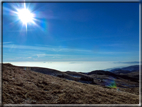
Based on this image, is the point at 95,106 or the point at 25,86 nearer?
the point at 95,106

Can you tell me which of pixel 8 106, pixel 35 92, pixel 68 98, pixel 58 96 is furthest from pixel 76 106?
pixel 8 106

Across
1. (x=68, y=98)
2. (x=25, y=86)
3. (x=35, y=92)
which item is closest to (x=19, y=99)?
(x=35, y=92)

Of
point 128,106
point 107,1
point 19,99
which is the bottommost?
point 128,106

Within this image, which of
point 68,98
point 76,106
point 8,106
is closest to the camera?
point 8,106

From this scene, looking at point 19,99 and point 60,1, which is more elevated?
point 60,1

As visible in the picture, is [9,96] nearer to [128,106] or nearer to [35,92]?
[35,92]

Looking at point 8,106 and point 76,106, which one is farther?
point 76,106

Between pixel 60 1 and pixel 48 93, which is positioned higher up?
pixel 60 1

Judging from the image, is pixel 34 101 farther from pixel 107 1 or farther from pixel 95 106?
pixel 107 1

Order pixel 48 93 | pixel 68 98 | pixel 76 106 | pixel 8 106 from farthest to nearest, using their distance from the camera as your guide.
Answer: pixel 48 93
pixel 68 98
pixel 76 106
pixel 8 106
